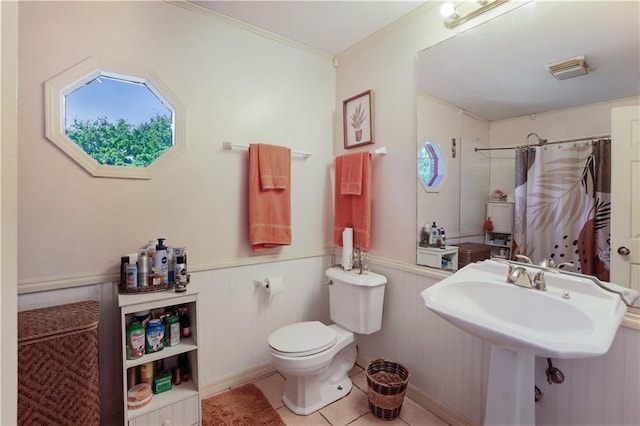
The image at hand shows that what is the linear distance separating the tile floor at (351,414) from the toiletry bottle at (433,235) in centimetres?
102

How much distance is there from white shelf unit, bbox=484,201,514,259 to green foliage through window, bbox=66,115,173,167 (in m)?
1.91

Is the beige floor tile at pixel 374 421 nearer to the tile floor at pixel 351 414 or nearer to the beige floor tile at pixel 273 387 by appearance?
the tile floor at pixel 351 414

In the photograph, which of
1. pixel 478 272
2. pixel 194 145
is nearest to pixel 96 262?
pixel 194 145

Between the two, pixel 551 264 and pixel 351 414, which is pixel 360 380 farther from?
pixel 551 264

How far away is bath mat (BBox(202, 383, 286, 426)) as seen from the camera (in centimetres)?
167

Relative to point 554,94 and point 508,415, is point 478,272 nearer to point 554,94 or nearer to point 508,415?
point 508,415

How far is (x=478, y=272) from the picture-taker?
154 centimetres

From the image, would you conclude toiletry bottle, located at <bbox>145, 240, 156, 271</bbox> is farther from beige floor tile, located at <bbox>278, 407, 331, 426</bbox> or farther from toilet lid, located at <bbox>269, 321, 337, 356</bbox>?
beige floor tile, located at <bbox>278, 407, 331, 426</bbox>

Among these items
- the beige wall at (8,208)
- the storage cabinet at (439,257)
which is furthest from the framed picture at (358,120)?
the beige wall at (8,208)

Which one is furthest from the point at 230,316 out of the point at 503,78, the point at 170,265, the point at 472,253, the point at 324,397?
the point at 503,78

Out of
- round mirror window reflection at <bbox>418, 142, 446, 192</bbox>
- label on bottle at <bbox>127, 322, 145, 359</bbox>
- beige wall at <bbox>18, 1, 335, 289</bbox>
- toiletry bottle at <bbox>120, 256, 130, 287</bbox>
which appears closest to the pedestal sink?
round mirror window reflection at <bbox>418, 142, 446, 192</bbox>

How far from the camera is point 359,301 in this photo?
1.95m

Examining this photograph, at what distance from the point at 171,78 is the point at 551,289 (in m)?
2.29

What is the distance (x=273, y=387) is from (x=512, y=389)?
1458 millimetres
